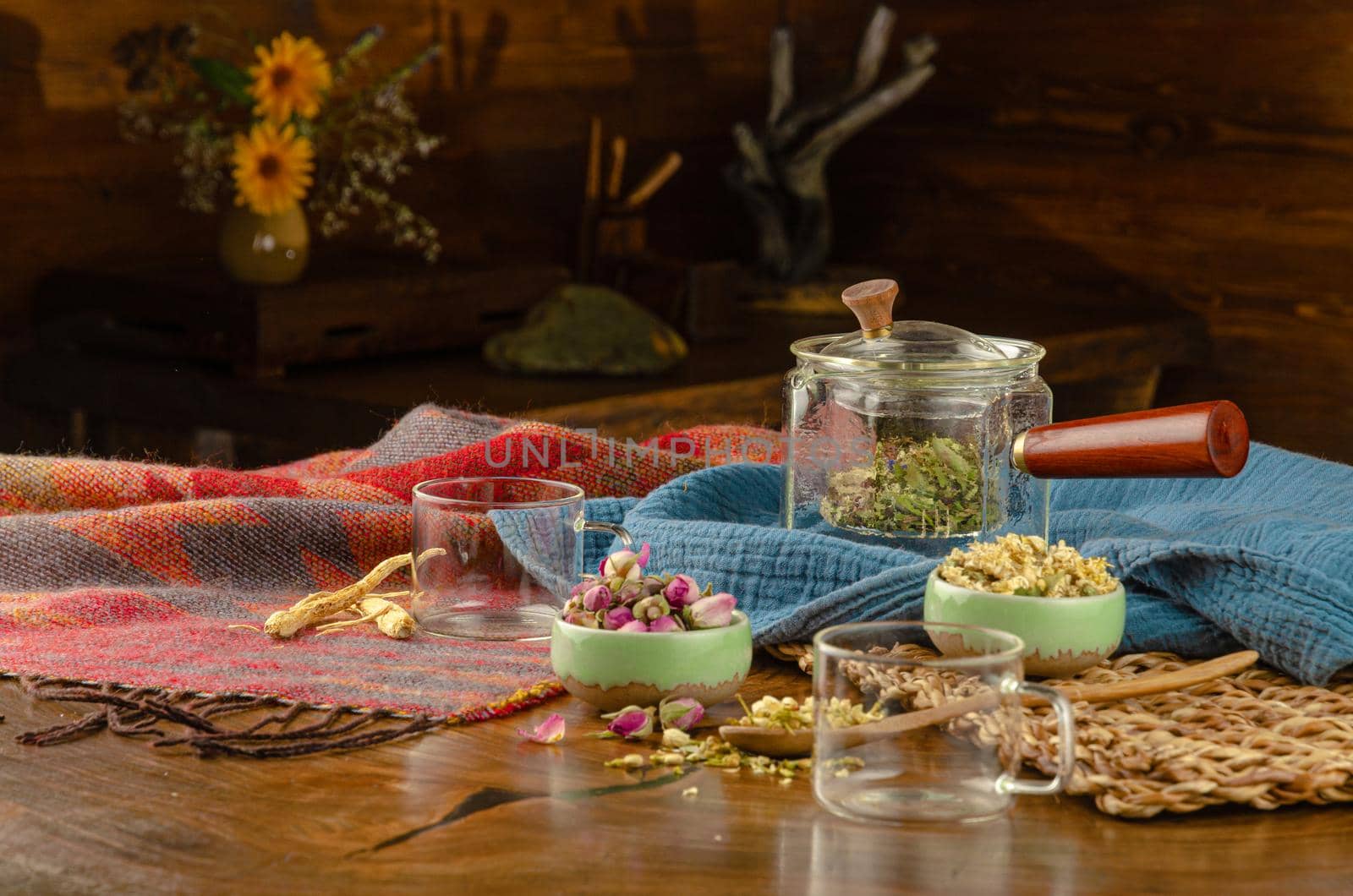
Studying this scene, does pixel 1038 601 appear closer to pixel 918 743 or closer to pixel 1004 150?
pixel 918 743

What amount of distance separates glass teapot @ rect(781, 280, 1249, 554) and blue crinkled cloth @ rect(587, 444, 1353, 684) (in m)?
0.04

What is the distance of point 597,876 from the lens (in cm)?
62

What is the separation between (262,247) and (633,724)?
1560 millimetres

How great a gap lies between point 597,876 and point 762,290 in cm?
226

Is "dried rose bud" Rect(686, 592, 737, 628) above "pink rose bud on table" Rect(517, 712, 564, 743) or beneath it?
above

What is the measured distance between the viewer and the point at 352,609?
38.7 inches

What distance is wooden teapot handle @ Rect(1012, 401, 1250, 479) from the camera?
2.60 ft

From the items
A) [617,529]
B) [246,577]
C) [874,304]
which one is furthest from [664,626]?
[246,577]

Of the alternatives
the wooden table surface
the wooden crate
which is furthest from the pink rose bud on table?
the wooden crate

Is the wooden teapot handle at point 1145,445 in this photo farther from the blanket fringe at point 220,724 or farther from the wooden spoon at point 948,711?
the blanket fringe at point 220,724

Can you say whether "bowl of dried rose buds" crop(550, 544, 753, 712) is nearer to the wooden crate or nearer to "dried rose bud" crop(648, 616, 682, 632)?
"dried rose bud" crop(648, 616, 682, 632)

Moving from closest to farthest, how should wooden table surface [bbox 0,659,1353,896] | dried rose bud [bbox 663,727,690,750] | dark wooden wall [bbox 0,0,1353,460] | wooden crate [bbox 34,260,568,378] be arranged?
wooden table surface [bbox 0,659,1353,896] → dried rose bud [bbox 663,727,690,750] → wooden crate [bbox 34,260,568,378] → dark wooden wall [bbox 0,0,1353,460]

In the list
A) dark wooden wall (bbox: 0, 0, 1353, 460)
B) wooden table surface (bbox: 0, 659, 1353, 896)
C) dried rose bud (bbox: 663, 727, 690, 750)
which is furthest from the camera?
dark wooden wall (bbox: 0, 0, 1353, 460)

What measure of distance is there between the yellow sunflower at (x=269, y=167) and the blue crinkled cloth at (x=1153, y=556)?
1.27 m
